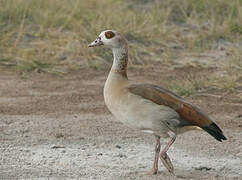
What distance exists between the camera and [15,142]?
6.45 meters

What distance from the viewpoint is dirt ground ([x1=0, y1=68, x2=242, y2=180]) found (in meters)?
5.66

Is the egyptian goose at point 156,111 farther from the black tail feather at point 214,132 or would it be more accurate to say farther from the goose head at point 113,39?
the goose head at point 113,39

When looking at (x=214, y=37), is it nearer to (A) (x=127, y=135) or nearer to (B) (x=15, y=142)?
(A) (x=127, y=135)

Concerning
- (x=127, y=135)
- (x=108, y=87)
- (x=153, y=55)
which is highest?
(x=108, y=87)

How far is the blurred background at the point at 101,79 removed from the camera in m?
5.94

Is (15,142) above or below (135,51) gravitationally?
above

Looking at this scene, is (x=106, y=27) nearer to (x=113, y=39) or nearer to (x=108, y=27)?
(x=108, y=27)

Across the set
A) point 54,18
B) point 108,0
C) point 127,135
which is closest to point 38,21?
point 54,18

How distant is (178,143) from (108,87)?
55.3 inches

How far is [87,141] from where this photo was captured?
6.55m

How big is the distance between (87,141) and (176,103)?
59.5 inches

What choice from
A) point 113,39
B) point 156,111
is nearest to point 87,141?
point 113,39

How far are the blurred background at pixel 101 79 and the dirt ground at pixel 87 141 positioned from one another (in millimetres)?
10

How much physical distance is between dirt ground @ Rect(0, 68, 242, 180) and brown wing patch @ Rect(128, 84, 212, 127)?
0.52 meters
